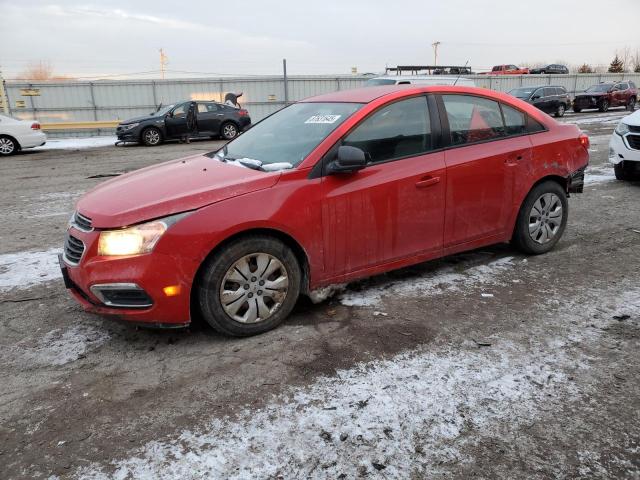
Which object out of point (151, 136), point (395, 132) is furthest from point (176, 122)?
point (395, 132)

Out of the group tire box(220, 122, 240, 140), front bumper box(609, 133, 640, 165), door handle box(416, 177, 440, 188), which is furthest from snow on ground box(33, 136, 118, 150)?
door handle box(416, 177, 440, 188)

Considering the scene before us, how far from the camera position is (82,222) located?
132 inches

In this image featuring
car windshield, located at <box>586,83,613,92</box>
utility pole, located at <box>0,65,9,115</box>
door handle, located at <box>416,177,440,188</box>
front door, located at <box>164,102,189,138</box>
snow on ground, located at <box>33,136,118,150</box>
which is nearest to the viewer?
door handle, located at <box>416,177,440,188</box>

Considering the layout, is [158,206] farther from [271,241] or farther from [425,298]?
[425,298]

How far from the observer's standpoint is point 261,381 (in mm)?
2918

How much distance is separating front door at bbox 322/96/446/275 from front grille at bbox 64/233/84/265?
5.36 feet

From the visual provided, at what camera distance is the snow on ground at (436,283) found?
403 centimetres

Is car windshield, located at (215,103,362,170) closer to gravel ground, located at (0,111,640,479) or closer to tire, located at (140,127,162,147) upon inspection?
gravel ground, located at (0,111,640,479)

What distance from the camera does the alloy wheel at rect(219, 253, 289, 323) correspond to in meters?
3.30

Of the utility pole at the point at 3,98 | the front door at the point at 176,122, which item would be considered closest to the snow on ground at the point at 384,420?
the front door at the point at 176,122

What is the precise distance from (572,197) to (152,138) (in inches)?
569

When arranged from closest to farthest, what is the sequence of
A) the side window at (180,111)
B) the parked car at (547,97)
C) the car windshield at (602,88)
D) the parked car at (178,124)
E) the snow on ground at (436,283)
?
the snow on ground at (436,283) → the parked car at (178,124) → the side window at (180,111) → the parked car at (547,97) → the car windshield at (602,88)

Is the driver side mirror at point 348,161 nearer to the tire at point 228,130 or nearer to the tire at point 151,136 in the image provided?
the tire at point 151,136

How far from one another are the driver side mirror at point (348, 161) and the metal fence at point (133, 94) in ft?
77.1
